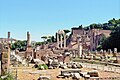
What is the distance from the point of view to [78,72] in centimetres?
1952

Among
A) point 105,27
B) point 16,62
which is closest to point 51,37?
point 105,27

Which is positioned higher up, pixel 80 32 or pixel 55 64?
A: pixel 80 32

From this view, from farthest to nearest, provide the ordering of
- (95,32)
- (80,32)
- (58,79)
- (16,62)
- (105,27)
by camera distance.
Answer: (105,27) → (80,32) → (95,32) → (16,62) → (58,79)

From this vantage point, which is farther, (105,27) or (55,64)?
(105,27)

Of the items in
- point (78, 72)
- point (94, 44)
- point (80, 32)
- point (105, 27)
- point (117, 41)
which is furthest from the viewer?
point (105, 27)

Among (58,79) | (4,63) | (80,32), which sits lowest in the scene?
(58,79)

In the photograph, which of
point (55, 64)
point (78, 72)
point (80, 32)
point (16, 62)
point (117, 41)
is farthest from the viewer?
point (80, 32)

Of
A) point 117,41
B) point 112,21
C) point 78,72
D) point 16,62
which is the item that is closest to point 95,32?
point 112,21

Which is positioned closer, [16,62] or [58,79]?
[58,79]

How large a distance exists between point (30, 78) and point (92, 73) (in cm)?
431

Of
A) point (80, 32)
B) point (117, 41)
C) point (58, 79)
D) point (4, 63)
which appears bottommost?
point (58, 79)

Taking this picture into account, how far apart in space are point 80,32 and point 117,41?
45.4 metres

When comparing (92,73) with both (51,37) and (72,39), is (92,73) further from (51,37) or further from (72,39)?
(51,37)

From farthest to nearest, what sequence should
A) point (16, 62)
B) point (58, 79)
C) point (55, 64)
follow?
point (16, 62) → point (55, 64) → point (58, 79)
